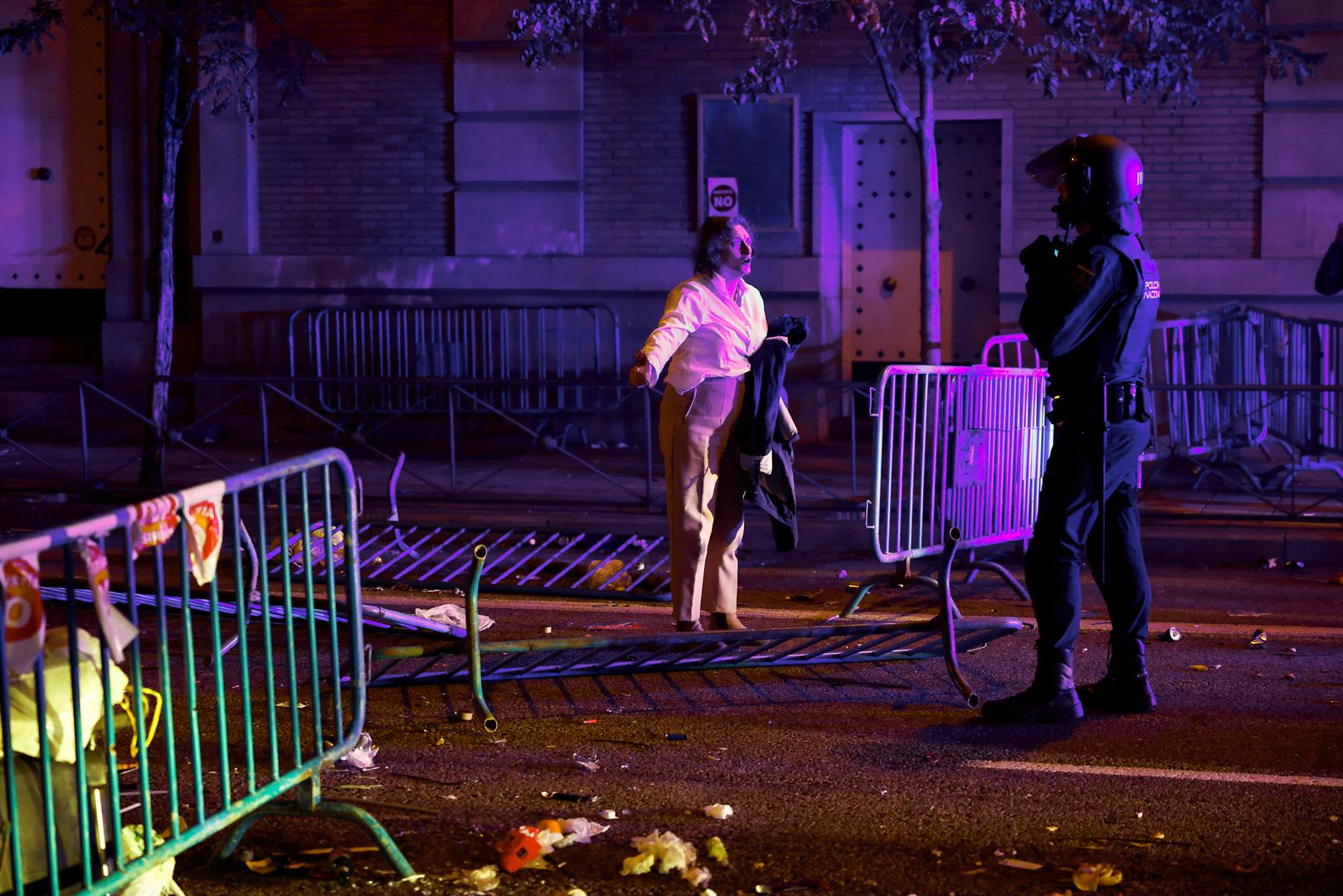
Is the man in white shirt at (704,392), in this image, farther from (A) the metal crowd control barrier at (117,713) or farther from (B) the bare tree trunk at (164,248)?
(B) the bare tree trunk at (164,248)

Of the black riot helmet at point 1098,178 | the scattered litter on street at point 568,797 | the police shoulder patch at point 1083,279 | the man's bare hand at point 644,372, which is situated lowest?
the scattered litter on street at point 568,797

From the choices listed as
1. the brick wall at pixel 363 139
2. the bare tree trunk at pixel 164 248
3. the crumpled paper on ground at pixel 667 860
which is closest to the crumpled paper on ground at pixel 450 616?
the crumpled paper on ground at pixel 667 860

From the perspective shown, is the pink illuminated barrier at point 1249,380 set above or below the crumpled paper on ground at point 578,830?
above

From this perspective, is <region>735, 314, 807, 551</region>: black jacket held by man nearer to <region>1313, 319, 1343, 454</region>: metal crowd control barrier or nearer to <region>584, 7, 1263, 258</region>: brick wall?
<region>1313, 319, 1343, 454</region>: metal crowd control barrier

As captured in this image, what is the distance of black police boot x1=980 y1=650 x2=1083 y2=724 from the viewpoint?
246 inches

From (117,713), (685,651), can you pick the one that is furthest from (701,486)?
(117,713)

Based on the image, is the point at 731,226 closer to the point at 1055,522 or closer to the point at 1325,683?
the point at 1055,522

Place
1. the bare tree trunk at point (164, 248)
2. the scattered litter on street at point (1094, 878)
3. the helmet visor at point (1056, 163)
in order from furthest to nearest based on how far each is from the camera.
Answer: the bare tree trunk at point (164, 248)
the helmet visor at point (1056, 163)
the scattered litter on street at point (1094, 878)

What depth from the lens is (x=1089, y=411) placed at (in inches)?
244

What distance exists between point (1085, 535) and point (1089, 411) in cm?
51

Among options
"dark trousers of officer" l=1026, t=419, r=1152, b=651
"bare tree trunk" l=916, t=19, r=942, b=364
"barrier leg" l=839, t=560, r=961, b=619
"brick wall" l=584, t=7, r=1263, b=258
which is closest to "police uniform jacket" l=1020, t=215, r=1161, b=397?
"dark trousers of officer" l=1026, t=419, r=1152, b=651

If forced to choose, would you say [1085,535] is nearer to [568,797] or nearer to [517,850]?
[568,797]

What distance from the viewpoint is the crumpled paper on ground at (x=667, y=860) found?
4.63 m

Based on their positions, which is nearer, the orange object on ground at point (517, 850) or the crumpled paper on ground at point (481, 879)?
the crumpled paper on ground at point (481, 879)
